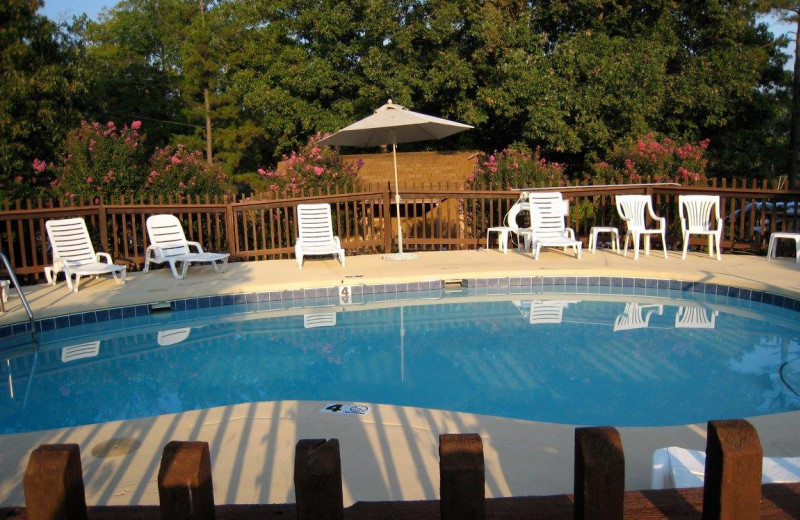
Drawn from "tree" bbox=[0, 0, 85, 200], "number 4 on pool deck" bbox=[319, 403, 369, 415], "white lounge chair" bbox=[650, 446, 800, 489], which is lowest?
"number 4 on pool deck" bbox=[319, 403, 369, 415]

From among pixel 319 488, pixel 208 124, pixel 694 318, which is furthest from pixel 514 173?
pixel 208 124

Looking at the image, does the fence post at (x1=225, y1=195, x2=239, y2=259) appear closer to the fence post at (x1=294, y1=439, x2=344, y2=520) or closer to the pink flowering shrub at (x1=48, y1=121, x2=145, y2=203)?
the pink flowering shrub at (x1=48, y1=121, x2=145, y2=203)

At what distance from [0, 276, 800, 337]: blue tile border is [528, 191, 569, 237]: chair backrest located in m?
1.52

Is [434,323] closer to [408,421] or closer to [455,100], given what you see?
[408,421]

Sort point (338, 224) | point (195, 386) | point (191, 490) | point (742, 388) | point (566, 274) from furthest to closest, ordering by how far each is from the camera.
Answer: point (338, 224) → point (566, 274) → point (195, 386) → point (742, 388) → point (191, 490)

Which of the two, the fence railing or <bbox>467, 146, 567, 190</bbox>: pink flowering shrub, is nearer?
the fence railing

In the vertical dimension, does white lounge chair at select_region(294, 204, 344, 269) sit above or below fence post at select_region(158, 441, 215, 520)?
below

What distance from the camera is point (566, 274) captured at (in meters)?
8.80

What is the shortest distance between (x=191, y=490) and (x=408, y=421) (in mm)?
2956

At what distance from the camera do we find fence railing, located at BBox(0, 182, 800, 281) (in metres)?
9.63

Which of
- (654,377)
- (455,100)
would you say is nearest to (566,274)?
(654,377)

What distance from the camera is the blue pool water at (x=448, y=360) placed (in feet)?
16.7

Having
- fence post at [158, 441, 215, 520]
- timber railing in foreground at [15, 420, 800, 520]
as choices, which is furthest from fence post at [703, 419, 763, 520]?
fence post at [158, 441, 215, 520]

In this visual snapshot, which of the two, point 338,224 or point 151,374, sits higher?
point 338,224
